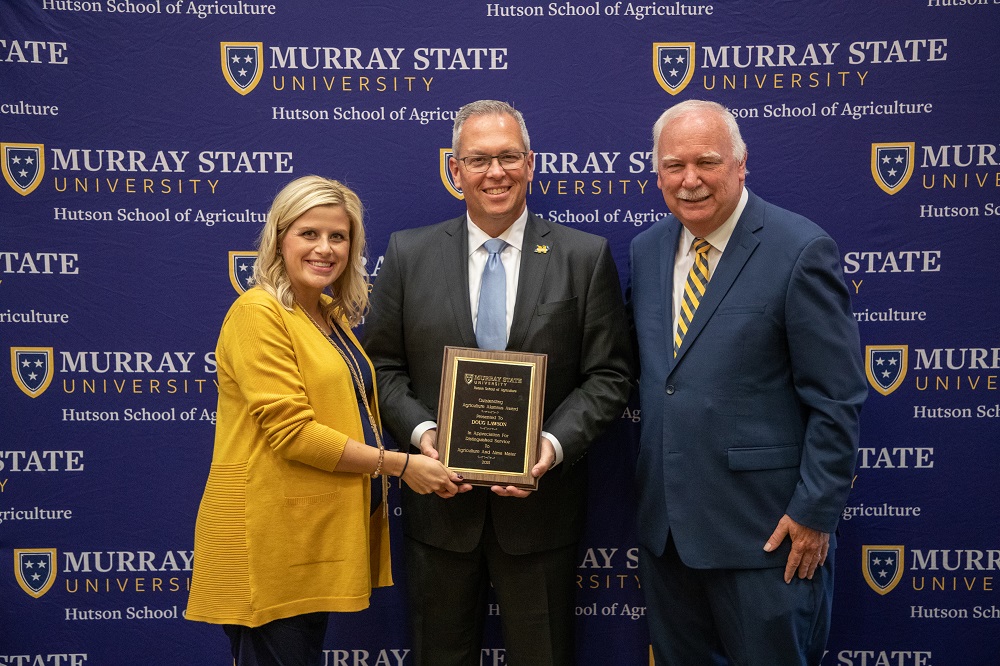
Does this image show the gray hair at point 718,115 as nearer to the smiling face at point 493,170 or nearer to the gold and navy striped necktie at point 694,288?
the gold and navy striped necktie at point 694,288

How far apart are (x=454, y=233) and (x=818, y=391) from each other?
125cm

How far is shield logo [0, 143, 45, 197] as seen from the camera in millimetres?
3029

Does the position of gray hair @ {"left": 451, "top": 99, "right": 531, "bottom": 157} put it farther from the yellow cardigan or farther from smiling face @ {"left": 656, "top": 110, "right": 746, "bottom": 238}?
the yellow cardigan

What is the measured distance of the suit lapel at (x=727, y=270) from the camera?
231 centimetres

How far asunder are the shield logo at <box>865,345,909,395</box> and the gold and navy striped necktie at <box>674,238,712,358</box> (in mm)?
1053

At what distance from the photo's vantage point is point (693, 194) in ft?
7.63

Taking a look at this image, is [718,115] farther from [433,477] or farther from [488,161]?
[433,477]

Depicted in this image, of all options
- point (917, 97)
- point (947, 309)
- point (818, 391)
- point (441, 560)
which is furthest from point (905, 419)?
point (441, 560)

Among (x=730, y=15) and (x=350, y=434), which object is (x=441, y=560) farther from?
(x=730, y=15)

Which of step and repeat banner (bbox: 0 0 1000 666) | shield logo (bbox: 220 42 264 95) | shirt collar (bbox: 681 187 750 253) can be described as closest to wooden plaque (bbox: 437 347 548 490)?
shirt collar (bbox: 681 187 750 253)

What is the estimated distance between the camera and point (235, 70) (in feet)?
9.84

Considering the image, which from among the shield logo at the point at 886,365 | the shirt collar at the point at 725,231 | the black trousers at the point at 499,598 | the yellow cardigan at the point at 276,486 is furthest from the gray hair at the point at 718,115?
the black trousers at the point at 499,598

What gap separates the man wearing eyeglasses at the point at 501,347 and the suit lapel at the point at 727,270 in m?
0.30

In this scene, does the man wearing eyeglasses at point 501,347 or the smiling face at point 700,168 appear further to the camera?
the man wearing eyeglasses at point 501,347
